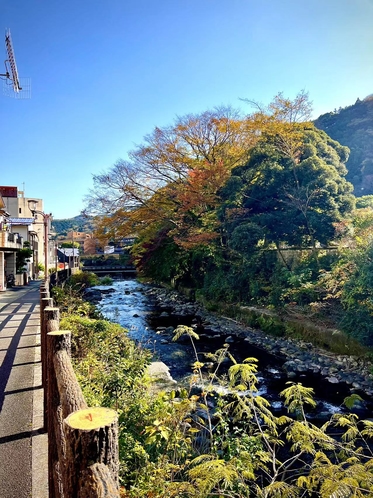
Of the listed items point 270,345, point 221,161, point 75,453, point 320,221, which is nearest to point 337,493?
point 75,453

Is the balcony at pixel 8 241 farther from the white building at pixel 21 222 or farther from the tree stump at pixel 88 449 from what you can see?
the tree stump at pixel 88 449

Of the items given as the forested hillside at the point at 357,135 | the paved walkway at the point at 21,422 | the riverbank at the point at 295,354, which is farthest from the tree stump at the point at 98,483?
the forested hillside at the point at 357,135

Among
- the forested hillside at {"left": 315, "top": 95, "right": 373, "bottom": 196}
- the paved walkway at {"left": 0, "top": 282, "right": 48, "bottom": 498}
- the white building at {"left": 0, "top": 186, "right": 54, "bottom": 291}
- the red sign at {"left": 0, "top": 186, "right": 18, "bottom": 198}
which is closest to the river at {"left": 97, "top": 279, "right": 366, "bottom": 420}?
the paved walkway at {"left": 0, "top": 282, "right": 48, "bottom": 498}

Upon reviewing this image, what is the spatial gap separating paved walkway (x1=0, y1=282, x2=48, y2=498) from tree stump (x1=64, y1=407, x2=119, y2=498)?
2.14 meters

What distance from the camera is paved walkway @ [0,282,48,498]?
2938 mm

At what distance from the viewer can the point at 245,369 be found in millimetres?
3422

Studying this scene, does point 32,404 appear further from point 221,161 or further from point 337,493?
point 221,161

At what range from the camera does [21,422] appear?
3900mm

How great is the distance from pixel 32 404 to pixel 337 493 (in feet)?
12.2

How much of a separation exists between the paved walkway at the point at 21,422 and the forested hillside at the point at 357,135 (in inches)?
1397

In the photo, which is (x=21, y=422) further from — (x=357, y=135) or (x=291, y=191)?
(x=357, y=135)

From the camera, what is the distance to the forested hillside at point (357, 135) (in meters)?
36.1

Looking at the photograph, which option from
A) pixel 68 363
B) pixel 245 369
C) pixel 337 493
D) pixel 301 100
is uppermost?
pixel 301 100

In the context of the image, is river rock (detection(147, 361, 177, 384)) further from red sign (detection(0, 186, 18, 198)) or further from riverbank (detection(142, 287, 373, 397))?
red sign (detection(0, 186, 18, 198))
